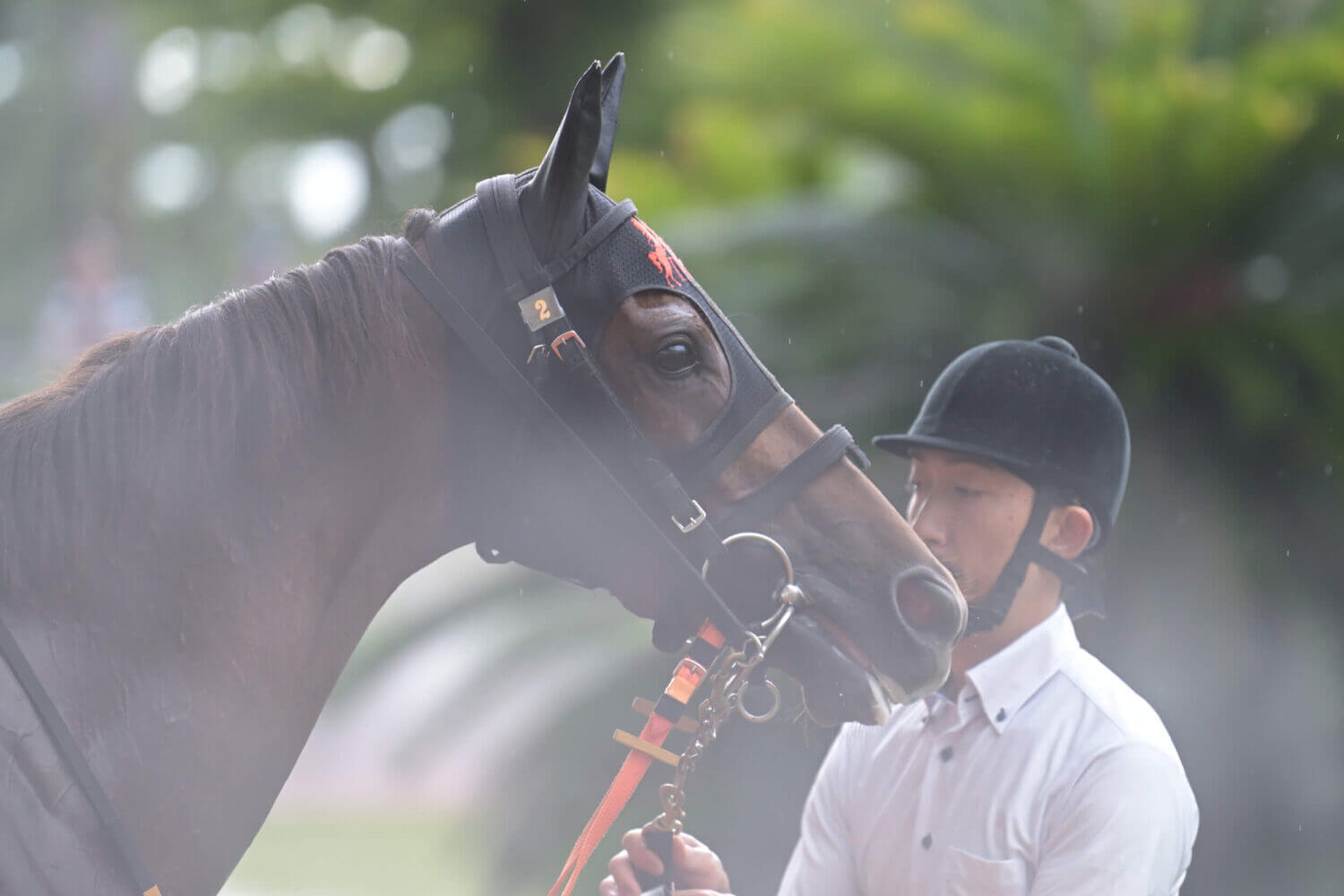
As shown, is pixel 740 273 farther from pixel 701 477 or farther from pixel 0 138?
pixel 0 138

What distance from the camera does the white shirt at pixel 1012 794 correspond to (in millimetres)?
1513

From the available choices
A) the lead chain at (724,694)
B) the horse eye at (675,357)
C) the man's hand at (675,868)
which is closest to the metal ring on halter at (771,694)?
the lead chain at (724,694)

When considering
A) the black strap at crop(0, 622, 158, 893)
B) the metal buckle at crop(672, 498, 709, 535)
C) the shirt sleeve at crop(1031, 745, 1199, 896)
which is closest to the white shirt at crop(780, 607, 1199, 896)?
the shirt sleeve at crop(1031, 745, 1199, 896)

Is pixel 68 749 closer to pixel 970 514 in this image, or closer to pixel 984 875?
pixel 984 875

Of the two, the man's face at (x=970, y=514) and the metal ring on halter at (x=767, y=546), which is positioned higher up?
the metal ring on halter at (x=767, y=546)

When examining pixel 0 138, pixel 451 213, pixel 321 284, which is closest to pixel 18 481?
pixel 321 284

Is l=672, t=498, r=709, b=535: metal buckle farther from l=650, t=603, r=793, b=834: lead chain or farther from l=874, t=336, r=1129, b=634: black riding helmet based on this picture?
l=874, t=336, r=1129, b=634: black riding helmet

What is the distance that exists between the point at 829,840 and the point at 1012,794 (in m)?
0.33

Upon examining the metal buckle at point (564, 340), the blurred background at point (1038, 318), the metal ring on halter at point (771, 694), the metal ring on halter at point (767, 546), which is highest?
the metal buckle at point (564, 340)

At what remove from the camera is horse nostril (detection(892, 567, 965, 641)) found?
4.57 feet

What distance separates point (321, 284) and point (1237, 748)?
9.85 ft

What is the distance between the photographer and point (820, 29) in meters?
3.79

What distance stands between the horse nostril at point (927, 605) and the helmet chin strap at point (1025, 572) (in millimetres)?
326

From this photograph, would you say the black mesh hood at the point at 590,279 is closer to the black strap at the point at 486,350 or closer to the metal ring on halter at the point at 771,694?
the black strap at the point at 486,350
